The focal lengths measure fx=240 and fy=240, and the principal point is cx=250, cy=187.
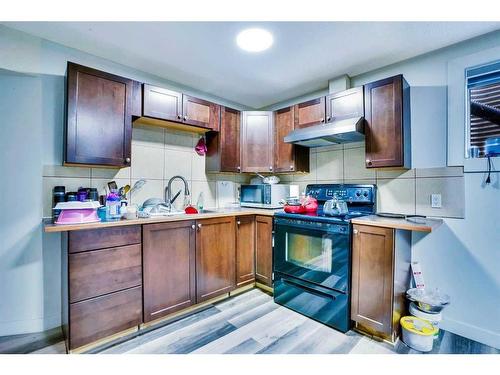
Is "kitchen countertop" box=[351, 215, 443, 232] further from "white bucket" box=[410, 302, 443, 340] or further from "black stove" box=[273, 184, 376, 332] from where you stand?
"white bucket" box=[410, 302, 443, 340]

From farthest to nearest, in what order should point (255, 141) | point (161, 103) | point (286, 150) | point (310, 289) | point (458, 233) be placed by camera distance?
point (255, 141), point (286, 150), point (161, 103), point (310, 289), point (458, 233)

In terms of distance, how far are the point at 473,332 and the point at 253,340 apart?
64.5 inches

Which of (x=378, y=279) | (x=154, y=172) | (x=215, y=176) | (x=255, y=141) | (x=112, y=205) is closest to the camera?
(x=378, y=279)

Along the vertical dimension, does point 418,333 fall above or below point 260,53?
below

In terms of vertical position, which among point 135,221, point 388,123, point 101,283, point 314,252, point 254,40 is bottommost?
point 101,283

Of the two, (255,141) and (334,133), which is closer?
(334,133)

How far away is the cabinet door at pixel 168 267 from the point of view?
1896mm

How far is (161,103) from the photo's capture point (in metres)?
2.26

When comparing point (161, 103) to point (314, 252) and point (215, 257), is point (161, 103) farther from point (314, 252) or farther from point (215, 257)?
point (314, 252)

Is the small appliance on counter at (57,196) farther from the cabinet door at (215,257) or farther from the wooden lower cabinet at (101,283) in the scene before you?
the cabinet door at (215,257)

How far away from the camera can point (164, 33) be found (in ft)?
5.84

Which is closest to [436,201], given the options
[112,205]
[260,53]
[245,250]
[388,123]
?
[388,123]
